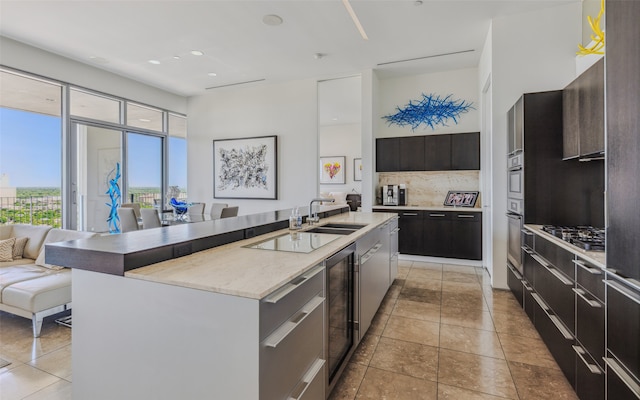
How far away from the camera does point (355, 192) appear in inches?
347

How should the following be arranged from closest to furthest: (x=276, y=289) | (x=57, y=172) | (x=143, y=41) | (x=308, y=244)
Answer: (x=276, y=289), (x=308, y=244), (x=143, y=41), (x=57, y=172)

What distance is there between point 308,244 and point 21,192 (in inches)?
191

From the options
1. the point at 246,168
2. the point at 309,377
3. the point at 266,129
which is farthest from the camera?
the point at 246,168

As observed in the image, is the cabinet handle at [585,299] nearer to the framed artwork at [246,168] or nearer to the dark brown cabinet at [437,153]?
the dark brown cabinet at [437,153]

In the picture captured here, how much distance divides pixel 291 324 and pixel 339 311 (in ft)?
2.40

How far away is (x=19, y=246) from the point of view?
3.55 metres

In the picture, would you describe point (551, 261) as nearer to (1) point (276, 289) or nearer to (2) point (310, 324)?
(2) point (310, 324)

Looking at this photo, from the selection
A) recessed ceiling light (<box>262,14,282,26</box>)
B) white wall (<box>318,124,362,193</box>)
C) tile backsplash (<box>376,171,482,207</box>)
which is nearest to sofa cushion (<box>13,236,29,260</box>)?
recessed ceiling light (<box>262,14,282,26</box>)

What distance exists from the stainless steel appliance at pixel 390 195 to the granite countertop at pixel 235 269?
381 centimetres

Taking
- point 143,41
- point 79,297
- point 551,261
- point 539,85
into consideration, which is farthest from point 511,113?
point 143,41

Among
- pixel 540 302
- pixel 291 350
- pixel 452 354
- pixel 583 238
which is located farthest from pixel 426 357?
pixel 291 350

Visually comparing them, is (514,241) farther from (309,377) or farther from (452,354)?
(309,377)

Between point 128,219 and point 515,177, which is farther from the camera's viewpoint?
point 128,219

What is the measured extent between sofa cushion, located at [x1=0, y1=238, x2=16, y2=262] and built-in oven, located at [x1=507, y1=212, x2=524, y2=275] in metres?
5.42
